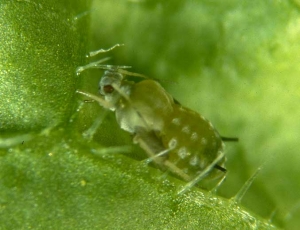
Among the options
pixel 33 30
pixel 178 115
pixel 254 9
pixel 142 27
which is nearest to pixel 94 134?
pixel 33 30

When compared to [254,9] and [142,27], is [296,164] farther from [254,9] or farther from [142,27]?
[142,27]

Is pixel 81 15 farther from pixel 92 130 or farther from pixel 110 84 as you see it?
pixel 92 130

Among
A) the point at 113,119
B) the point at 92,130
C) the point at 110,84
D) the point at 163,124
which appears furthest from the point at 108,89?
the point at 92,130

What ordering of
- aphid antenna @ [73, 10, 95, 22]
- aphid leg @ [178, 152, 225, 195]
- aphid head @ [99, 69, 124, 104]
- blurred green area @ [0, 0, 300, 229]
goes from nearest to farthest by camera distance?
blurred green area @ [0, 0, 300, 229], aphid leg @ [178, 152, 225, 195], aphid antenna @ [73, 10, 95, 22], aphid head @ [99, 69, 124, 104]

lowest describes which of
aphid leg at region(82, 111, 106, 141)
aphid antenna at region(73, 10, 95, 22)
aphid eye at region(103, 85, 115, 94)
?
aphid eye at region(103, 85, 115, 94)

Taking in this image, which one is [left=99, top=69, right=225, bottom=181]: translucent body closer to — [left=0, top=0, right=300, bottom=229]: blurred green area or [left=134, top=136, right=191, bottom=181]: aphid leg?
[left=134, top=136, right=191, bottom=181]: aphid leg

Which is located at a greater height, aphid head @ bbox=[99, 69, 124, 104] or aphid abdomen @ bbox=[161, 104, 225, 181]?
aphid head @ bbox=[99, 69, 124, 104]

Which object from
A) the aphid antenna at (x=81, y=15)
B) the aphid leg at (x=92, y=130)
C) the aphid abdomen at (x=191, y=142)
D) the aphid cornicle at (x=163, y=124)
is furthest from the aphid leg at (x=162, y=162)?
the aphid antenna at (x=81, y=15)

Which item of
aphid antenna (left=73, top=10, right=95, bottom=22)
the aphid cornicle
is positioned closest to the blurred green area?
aphid antenna (left=73, top=10, right=95, bottom=22)
